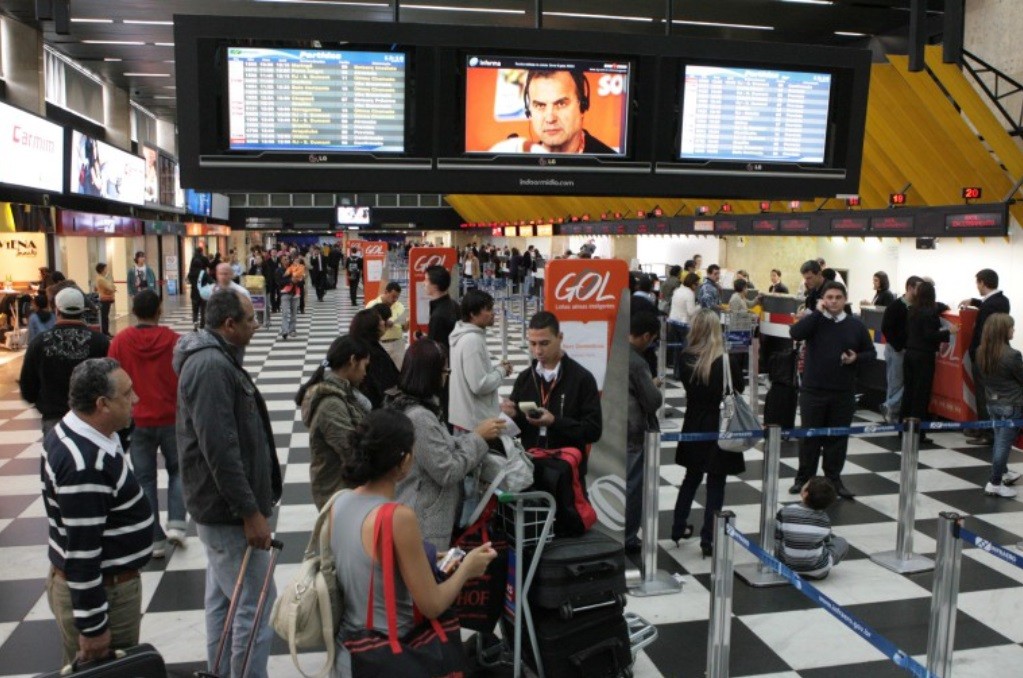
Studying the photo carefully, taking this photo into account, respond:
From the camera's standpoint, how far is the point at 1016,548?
5.84m

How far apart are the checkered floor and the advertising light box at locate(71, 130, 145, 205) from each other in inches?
357

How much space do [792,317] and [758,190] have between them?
656 centimetres

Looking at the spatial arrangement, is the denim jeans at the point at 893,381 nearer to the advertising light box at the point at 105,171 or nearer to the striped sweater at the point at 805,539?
the striped sweater at the point at 805,539

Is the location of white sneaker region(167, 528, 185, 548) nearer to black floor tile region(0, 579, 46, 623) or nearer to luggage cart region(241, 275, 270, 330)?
black floor tile region(0, 579, 46, 623)

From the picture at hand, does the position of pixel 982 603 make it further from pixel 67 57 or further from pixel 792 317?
pixel 67 57

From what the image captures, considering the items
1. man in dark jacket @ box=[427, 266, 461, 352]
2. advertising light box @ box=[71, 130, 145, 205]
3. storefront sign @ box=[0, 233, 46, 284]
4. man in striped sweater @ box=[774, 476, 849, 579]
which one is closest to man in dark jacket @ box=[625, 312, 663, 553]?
man in striped sweater @ box=[774, 476, 849, 579]

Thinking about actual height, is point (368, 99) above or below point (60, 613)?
above

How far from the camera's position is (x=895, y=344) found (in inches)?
363

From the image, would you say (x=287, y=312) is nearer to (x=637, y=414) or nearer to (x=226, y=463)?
(x=637, y=414)

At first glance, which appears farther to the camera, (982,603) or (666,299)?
(666,299)

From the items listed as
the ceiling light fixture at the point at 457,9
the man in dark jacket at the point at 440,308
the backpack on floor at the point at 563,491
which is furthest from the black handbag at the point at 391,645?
the ceiling light fixture at the point at 457,9

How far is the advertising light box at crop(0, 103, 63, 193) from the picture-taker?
12055 mm

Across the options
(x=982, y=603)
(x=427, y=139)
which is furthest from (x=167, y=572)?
(x=982, y=603)

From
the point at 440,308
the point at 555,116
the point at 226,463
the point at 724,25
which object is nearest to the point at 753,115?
the point at 555,116
